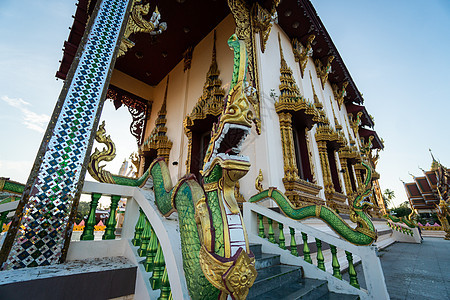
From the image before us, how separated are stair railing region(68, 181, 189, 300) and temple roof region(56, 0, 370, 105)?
18.1 ft

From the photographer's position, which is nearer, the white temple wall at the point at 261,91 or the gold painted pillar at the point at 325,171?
the white temple wall at the point at 261,91

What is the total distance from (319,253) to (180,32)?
7.06 metres

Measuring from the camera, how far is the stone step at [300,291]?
167 cm

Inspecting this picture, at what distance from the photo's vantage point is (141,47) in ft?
22.3

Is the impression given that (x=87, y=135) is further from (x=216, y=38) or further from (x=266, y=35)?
(x=216, y=38)

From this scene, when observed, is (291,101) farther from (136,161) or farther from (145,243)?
(136,161)

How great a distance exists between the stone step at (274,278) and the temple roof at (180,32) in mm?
5799

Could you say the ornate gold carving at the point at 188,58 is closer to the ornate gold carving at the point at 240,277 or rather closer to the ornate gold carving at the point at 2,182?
the ornate gold carving at the point at 2,182

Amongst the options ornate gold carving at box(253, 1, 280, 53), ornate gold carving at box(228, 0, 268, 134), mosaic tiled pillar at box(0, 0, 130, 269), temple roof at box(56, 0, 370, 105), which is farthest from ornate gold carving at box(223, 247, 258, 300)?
temple roof at box(56, 0, 370, 105)

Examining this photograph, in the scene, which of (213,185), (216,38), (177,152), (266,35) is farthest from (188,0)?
(213,185)

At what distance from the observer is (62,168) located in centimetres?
159

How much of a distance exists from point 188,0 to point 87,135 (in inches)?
212

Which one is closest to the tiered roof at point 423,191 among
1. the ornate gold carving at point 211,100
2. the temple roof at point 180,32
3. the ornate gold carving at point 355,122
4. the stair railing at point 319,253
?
the ornate gold carving at point 355,122

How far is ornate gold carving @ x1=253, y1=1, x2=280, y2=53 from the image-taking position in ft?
15.9
